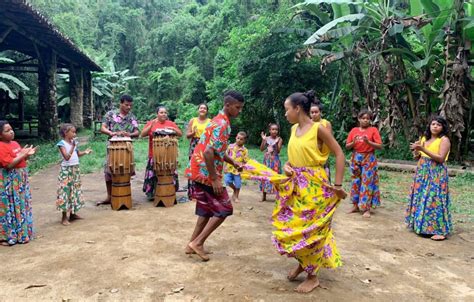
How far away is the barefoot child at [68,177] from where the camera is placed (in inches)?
202

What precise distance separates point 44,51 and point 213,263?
517 inches

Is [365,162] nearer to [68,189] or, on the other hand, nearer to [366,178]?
[366,178]

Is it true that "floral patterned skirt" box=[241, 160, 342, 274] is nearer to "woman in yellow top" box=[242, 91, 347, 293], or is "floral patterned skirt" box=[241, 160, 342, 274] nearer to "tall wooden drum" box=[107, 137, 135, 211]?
"woman in yellow top" box=[242, 91, 347, 293]

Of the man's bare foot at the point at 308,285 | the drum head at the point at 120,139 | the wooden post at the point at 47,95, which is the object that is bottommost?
the man's bare foot at the point at 308,285

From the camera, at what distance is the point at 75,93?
18.6m

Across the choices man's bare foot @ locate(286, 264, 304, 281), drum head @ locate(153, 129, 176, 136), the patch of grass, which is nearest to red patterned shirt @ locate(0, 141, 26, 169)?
drum head @ locate(153, 129, 176, 136)

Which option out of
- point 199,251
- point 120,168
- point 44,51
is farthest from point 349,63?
point 44,51

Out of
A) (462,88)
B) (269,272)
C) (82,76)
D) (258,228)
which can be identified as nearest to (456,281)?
(269,272)

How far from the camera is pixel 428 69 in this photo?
963 centimetres

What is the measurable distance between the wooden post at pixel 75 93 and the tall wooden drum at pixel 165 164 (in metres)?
14.1

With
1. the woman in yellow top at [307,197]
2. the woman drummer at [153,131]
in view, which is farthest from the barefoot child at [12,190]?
the woman in yellow top at [307,197]

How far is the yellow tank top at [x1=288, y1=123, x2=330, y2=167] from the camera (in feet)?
10.7

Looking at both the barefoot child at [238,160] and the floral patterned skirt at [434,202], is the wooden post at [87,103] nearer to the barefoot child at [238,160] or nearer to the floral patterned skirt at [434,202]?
the barefoot child at [238,160]

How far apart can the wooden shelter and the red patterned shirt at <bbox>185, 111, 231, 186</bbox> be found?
6.81m
